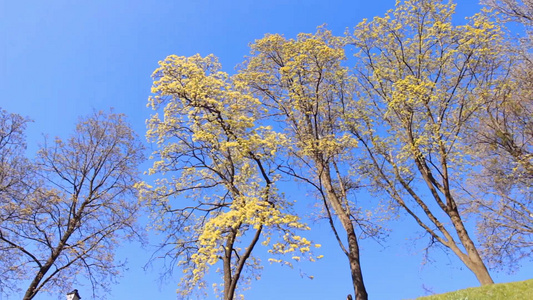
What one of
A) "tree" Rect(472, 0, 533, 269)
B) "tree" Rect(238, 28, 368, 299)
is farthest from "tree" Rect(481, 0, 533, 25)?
"tree" Rect(238, 28, 368, 299)

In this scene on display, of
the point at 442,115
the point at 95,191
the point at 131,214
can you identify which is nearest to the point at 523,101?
the point at 442,115

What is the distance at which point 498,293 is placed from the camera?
9.42m

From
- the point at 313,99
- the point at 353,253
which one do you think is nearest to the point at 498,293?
the point at 353,253

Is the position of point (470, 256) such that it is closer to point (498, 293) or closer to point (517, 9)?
point (498, 293)

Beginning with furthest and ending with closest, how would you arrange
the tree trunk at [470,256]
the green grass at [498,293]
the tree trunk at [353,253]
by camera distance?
1. the tree trunk at [470,256]
2. the tree trunk at [353,253]
3. the green grass at [498,293]

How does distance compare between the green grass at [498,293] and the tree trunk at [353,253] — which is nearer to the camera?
the green grass at [498,293]

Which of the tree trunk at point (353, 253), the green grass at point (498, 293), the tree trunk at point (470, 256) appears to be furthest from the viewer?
the tree trunk at point (470, 256)

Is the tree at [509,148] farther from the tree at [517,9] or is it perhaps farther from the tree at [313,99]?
the tree at [313,99]

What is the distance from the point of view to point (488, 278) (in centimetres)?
1172

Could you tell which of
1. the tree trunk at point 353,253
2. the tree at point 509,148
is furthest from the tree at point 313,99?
the tree at point 509,148

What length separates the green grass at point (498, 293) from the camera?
9.09m

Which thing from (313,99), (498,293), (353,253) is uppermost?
(313,99)

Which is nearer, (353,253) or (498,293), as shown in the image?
(498,293)

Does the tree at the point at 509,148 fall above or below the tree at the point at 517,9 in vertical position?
below
